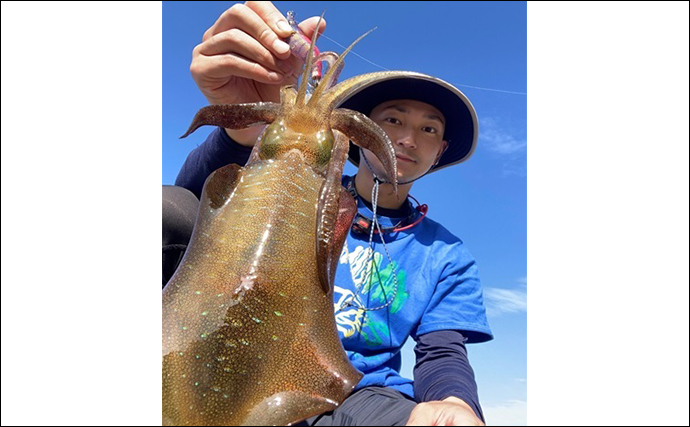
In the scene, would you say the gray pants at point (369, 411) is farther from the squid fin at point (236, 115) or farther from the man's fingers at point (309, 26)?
the man's fingers at point (309, 26)

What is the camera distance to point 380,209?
3348 mm

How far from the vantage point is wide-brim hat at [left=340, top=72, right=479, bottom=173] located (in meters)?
2.91

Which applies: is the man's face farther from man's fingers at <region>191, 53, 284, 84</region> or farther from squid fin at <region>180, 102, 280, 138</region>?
squid fin at <region>180, 102, 280, 138</region>

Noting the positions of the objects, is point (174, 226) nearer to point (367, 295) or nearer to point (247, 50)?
point (247, 50)

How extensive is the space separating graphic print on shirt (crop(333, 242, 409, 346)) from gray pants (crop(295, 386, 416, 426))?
0.49 m

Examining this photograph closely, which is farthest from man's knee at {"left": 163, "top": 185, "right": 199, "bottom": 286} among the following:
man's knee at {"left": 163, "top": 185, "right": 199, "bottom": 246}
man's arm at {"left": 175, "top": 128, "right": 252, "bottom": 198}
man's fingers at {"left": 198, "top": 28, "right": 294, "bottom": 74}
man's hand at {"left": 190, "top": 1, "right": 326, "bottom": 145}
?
man's fingers at {"left": 198, "top": 28, "right": 294, "bottom": 74}

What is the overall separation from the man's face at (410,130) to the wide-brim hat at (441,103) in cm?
5

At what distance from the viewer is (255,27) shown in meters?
1.96

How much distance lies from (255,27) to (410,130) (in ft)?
4.68

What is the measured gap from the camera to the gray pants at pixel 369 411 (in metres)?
1.30

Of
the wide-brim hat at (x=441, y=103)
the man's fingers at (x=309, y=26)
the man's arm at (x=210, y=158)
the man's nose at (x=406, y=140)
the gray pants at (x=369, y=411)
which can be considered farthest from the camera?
the man's nose at (x=406, y=140)

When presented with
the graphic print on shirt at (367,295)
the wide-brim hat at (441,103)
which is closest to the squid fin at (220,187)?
the graphic print on shirt at (367,295)
